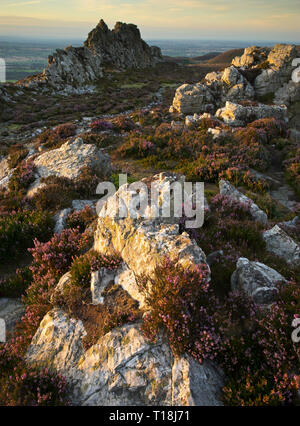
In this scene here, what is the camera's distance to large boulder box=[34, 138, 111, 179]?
11.3 meters

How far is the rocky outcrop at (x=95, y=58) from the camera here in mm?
52969

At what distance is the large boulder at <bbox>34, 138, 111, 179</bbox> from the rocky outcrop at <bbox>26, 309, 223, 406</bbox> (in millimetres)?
7663

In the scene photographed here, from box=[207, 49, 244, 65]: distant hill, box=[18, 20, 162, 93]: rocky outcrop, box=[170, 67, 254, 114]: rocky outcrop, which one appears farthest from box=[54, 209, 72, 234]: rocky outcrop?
box=[207, 49, 244, 65]: distant hill

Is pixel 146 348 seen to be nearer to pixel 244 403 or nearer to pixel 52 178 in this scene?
pixel 244 403

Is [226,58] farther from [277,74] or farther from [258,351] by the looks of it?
[258,351]

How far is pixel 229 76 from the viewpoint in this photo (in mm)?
31312

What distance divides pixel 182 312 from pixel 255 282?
1.83 meters

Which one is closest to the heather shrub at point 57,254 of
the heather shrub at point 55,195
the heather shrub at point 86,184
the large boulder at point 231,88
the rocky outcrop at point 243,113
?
the heather shrub at point 55,195

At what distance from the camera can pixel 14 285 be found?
21.7 feet

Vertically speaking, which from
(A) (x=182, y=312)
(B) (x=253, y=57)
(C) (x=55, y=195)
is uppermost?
(B) (x=253, y=57)

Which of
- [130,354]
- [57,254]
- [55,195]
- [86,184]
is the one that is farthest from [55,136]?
[130,354]

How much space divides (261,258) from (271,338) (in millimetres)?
2715

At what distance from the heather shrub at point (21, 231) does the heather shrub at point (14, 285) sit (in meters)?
1.20
